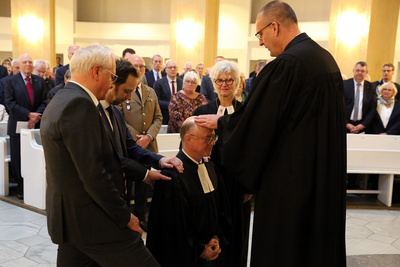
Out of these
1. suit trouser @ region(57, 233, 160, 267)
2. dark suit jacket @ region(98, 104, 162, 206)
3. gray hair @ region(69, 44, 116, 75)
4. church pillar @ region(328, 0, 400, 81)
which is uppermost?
church pillar @ region(328, 0, 400, 81)

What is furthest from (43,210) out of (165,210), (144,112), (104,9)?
(104,9)

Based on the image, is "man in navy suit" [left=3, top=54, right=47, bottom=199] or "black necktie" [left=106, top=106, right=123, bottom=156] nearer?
"black necktie" [left=106, top=106, right=123, bottom=156]

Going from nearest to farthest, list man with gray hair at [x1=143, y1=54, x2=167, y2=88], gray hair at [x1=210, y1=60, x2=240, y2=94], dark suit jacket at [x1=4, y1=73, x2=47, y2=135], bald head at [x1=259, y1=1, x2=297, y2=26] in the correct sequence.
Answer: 1. bald head at [x1=259, y1=1, x2=297, y2=26]
2. gray hair at [x1=210, y1=60, x2=240, y2=94]
3. dark suit jacket at [x1=4, y1=73, x2=47, y2=135]
4. man with gray hair at [x1=143, y1=54, x2=167, y2=88]

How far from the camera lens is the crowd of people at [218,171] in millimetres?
1893

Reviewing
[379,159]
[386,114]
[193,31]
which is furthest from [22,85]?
[193,31]

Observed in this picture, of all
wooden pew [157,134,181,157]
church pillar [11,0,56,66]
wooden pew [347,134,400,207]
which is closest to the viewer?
wooden pew [157,134,181,157]

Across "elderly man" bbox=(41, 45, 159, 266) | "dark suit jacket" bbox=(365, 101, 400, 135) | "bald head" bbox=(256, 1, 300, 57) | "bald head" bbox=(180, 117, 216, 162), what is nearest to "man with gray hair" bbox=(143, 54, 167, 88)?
"dark suit jacket" bbox=(365, 101, 400, 135)

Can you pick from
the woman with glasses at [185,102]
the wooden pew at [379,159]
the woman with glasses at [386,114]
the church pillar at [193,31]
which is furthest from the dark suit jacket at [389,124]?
the church pillar at [193,31]

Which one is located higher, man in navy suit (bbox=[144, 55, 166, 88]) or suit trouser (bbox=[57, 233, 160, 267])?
man in navy suit (bbox=[144, 55, 166, 88])

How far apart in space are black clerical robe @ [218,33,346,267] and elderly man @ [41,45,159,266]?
29.2 inches

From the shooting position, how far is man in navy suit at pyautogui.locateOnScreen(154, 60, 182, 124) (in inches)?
266

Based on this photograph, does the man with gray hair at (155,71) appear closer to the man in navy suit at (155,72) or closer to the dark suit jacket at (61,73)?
the man in navy suit at (155,72)

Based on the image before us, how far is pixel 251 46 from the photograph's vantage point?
1734 cm

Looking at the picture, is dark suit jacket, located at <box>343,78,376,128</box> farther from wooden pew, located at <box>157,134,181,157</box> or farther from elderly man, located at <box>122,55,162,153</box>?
elderly man, located at <box>122,55,162,153</box>
